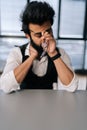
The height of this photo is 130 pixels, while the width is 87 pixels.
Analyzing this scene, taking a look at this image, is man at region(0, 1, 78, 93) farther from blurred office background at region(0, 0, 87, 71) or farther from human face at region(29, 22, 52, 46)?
blurred office background at region(0, 0, 87, 71)

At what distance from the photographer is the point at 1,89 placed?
120 centimetres

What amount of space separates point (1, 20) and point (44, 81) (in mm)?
2636

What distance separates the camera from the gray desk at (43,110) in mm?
825

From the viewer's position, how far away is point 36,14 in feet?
3.98

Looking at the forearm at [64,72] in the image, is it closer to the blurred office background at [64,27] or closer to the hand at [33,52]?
the hand at [33,52]

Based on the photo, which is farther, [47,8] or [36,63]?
[36,63]

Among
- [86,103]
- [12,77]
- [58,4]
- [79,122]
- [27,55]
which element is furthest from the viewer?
[58,4]

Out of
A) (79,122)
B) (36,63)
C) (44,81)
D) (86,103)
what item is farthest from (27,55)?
(79,122)

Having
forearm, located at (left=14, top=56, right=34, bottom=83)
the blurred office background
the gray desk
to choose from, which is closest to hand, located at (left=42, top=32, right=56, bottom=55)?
forearm, located at (left=14, top=56, right=34, bottom=83)

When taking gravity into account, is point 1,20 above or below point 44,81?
above

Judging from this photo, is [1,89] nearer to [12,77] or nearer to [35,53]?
[12,77]

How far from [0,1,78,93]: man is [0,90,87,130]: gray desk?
8 cm

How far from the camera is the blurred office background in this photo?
3.73 meters

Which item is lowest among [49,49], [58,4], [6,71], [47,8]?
[6,71]
